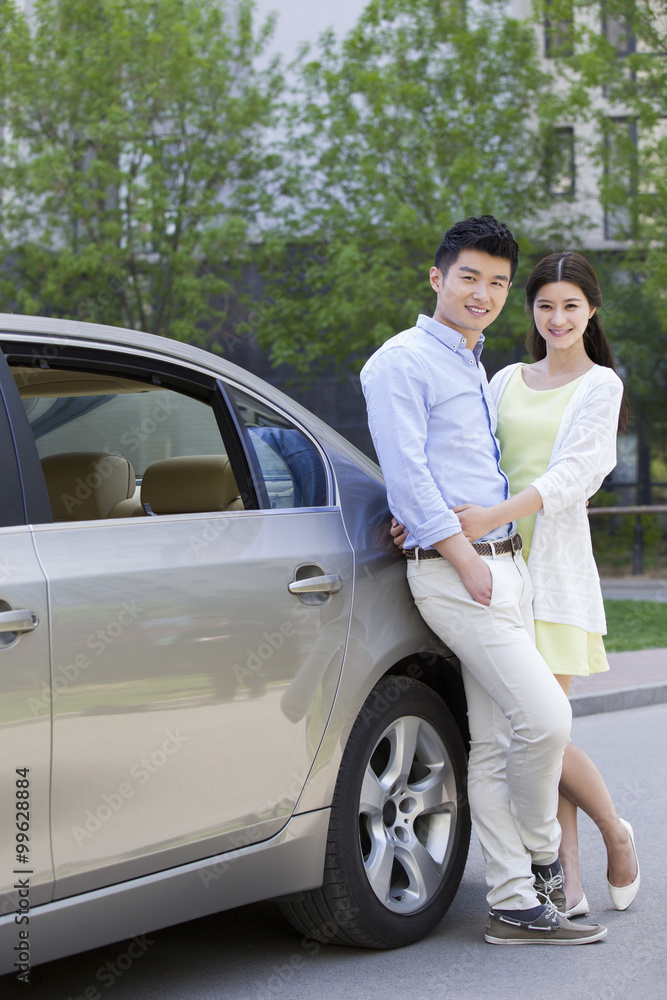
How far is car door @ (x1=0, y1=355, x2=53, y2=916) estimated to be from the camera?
2256 millimetres

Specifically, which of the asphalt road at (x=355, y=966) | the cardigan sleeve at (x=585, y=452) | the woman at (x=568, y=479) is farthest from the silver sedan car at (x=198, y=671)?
the cardigan sleeve at (x=585, y=452)

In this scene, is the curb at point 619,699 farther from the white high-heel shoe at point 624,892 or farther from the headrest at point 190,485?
the headrest at point 190,485

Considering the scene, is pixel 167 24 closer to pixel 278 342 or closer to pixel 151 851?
pixel 278 342

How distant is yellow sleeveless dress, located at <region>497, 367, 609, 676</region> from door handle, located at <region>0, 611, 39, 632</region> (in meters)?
1.70

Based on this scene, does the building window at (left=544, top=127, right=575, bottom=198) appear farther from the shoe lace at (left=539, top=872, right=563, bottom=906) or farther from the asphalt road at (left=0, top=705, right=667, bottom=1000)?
the shoe lace at (left=539, top=872, right=563, bottom=906)

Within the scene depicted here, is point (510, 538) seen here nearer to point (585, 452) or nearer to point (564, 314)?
point (585, 452)

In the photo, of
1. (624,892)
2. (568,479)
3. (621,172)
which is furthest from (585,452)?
(621,172)

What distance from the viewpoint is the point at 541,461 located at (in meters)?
3.53

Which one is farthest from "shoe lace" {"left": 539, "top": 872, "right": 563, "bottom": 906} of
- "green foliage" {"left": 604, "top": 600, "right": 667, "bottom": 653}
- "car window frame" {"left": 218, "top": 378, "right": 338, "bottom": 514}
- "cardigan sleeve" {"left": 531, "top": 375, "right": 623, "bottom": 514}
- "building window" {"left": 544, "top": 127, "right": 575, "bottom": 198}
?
"building window" {"left": 544, "top": 127, "right": 575, "bottom": 198}

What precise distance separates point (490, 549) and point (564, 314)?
0.87 meters

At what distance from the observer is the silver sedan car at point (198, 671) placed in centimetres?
238

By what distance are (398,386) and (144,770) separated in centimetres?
128

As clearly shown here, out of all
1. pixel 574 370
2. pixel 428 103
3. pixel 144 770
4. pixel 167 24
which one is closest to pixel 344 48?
pixel 428 103

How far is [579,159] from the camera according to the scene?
1962 centimetres
